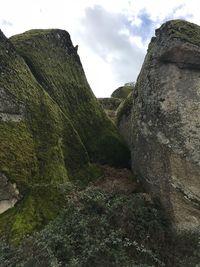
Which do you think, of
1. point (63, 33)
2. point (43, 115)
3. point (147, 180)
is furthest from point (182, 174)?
point (63, 33)

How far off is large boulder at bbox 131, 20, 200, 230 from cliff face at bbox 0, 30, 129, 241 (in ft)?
7.65

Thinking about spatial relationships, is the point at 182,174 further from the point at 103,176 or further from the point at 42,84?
the point at 42,84

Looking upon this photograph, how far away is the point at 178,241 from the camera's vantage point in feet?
39.4

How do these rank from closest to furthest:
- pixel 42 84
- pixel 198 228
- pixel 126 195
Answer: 1. pixel 198 228
2. pixel 126 195
3. pixel 42 84

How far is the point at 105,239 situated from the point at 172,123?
4.63m

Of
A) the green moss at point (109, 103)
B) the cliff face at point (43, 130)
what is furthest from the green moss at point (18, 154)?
the green moss at point (109, 103)

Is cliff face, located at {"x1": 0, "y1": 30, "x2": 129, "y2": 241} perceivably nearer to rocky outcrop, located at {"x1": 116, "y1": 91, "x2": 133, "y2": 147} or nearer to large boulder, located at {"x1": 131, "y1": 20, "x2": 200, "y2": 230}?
rocky outcrop, located at {"x1": 116, "y1": 91, "x2": 133, "y2": 147}

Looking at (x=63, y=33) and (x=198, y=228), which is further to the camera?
(x=63, y=33)

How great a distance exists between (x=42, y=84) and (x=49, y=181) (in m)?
4.84

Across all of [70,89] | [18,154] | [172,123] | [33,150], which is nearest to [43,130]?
[33,150]

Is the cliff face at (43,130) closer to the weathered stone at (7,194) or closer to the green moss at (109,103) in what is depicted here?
the weathered stone at (7,194)

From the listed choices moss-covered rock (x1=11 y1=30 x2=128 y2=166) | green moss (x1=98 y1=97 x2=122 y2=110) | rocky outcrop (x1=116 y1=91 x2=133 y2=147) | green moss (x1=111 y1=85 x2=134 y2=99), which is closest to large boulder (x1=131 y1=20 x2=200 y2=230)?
moss-covered rock (x1=11 y1=30 x2=128 y2=166)

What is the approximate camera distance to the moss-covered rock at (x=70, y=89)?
17.3 meters

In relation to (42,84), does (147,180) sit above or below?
below
